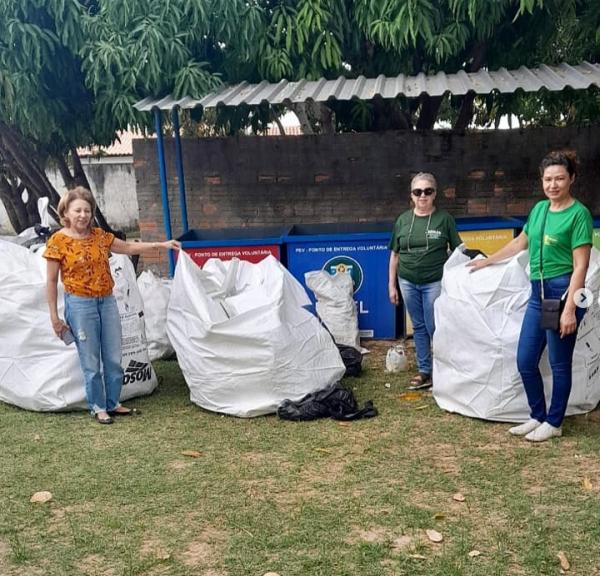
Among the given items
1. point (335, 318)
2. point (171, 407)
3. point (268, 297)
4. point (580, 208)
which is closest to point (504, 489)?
point (580, 208)

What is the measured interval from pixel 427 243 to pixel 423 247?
0.04m

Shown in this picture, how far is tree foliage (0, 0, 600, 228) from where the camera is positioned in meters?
6.33

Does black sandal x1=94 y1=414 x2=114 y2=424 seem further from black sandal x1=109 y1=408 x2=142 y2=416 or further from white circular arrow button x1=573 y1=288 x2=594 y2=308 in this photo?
white circular arrow button x1=573 y1=288 x2=594 y2=308

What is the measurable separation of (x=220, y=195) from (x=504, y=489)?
525 cm

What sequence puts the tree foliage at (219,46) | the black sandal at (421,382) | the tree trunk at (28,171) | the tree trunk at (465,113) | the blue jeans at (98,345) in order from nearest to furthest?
the blue jeans at (98,345) < the black sandal at (421,382) < the tree foliage at (219,46) < the tree trunk at (465,113) < the tree trunk at (28,171)

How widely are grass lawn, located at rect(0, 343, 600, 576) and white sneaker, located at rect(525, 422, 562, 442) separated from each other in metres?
0.06

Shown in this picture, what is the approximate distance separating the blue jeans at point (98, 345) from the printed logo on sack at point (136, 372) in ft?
0.79

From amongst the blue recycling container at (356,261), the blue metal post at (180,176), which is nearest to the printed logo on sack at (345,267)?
the blue recycling container at (356,261)

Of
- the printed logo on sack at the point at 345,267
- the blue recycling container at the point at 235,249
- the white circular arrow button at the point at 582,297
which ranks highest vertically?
the white circular arrow button at the point at 582,297

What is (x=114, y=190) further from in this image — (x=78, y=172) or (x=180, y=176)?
(x=180, y=176)

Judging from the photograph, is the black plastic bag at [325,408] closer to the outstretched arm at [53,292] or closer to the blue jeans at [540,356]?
the blue jeans at [540,356]

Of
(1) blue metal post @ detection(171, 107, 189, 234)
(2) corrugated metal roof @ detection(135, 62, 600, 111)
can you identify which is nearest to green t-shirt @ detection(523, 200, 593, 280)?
(2) corrugated metal roof @ detection(135, 62, 600, 111)

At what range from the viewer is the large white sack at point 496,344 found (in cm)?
406

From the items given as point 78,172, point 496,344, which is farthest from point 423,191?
point 78,172
